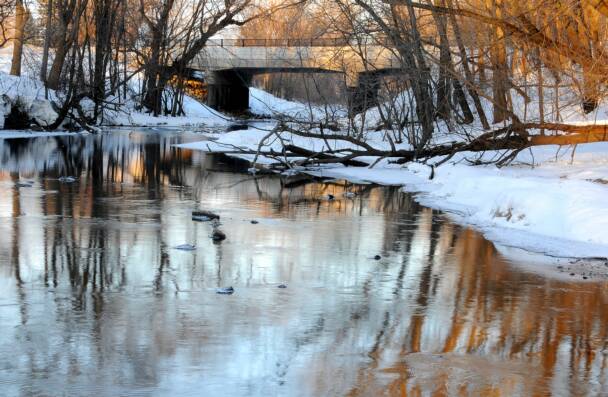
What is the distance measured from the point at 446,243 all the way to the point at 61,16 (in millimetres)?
35772

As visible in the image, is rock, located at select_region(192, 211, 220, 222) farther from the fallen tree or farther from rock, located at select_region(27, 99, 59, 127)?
rock, located at select_region(27, 99, 59, 127)

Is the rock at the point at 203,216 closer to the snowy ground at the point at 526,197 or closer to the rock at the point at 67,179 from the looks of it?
the snowy ground at the point at 526,197

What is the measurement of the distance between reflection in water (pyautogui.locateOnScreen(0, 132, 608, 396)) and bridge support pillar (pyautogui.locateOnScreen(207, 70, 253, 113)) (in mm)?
65655

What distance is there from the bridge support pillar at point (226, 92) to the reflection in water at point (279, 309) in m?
65.7

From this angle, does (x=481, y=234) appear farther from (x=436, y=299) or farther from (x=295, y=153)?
(x=295, y=153)

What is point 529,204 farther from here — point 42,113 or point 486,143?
point 42,113

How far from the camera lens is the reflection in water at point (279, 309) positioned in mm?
5605

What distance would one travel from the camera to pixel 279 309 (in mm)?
7309

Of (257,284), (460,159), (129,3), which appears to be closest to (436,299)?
(257,284)

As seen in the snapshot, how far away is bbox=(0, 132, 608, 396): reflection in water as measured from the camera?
18.4 ft

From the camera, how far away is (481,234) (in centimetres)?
1184

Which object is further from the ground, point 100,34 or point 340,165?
point 100,34

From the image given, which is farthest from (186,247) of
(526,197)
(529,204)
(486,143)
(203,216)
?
(486,143)

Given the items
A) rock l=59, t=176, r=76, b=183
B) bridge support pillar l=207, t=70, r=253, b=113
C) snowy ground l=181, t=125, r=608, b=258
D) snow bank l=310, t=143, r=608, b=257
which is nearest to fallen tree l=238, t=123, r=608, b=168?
snowy ground l=181, t=125, r=608, b=258
